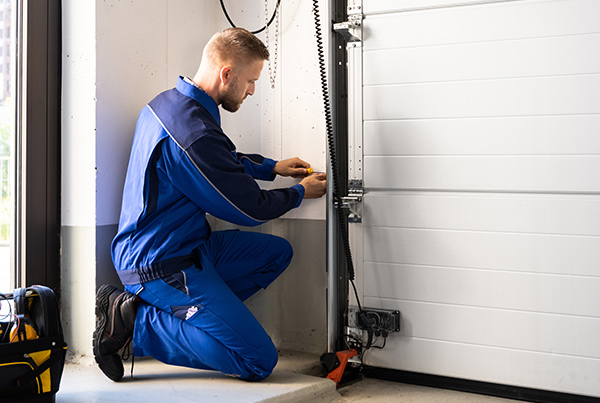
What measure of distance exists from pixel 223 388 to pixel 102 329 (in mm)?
605

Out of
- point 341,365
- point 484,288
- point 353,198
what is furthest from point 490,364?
point 353,198

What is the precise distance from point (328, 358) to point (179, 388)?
31.4 inches

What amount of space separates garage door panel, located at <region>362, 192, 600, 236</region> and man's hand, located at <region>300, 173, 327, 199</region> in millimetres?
236

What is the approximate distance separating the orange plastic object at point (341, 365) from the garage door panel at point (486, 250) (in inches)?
18.8

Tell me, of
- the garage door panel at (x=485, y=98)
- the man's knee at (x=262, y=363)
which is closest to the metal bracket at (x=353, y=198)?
the garage door panel at (x=485, y=98)

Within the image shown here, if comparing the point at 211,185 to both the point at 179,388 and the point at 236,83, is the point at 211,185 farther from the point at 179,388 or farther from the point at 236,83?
the point at 179,388

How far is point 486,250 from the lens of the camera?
2.77 meters

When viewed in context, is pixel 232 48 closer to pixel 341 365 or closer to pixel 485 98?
pixel 485 98

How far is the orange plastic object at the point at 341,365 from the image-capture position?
286 centimetres

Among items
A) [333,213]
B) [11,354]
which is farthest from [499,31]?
[11,354]

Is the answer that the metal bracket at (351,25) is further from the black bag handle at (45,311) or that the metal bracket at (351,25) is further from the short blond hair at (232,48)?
the black bag handle at (45,311)

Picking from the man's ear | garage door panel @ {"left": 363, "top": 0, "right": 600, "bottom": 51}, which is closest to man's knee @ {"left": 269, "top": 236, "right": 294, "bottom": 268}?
the man's ear

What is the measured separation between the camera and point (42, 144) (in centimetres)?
285

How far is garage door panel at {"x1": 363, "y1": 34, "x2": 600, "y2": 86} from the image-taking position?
8.44 ft
